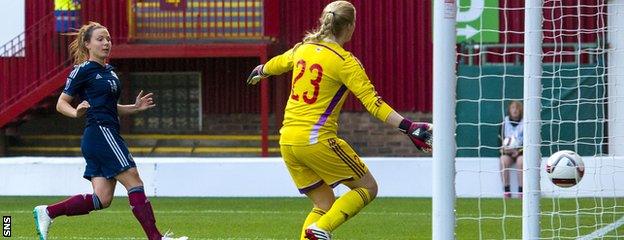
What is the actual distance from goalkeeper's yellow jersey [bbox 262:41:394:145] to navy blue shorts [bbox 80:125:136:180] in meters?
1.58

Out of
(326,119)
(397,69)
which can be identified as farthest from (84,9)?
(326,119)

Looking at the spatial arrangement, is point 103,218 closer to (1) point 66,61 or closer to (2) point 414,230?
(2) point 414,230

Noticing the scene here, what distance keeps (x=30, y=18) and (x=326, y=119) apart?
18.0m

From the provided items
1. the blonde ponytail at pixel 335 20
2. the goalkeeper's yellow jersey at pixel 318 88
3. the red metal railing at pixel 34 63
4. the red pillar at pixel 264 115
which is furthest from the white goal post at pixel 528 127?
the red metal railing at pixel 34 63

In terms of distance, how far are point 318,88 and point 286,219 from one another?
554 centimetres

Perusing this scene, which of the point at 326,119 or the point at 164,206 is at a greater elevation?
the point at 326,119

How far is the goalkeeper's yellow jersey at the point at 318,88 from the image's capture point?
8812 mm

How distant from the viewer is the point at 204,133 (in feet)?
85.5

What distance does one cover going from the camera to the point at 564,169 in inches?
413

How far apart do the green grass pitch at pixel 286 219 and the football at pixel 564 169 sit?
3.38 feet

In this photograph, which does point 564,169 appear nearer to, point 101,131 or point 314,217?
point 314,217

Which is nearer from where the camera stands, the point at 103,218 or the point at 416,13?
the point at 103,218

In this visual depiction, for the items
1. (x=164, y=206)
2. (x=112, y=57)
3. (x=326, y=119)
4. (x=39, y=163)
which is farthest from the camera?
(x=112, y=57)

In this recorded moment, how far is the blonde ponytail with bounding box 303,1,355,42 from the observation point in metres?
8.87
